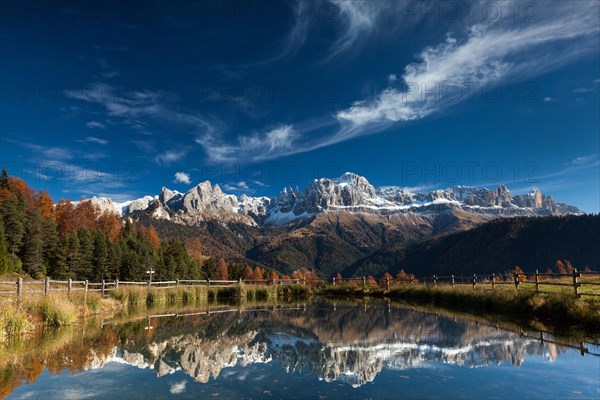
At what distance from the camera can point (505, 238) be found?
19900 cm

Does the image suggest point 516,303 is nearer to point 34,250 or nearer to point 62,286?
point 62,286

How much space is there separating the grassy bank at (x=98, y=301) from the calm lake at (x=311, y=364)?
1913 millimetres

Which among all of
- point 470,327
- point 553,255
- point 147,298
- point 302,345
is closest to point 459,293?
point 470,327

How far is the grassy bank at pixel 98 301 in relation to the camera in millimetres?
15802

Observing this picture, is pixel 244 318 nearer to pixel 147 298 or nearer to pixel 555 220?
pixel 147 298

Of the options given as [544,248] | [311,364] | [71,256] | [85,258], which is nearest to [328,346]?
[311,364]

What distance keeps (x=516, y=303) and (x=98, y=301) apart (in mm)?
24050

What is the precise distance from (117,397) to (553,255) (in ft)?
672

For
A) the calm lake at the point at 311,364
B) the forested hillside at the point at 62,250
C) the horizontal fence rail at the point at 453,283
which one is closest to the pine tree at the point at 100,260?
the forested hillside at the point at 62,250

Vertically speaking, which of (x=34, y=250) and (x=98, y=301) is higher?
(x=34, y=250)

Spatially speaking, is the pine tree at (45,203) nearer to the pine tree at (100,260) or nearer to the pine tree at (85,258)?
the pine tree at (85,258)

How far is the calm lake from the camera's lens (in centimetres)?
881

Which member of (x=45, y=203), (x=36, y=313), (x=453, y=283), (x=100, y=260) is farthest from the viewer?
(x=45, y=203)

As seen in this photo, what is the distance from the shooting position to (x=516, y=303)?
2134 centimetres
